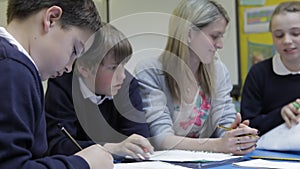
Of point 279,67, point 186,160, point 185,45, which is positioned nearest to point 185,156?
point 186,160

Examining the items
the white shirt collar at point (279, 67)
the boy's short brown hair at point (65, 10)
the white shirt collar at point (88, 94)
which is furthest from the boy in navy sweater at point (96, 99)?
the white shirt collar at point (279, 67)

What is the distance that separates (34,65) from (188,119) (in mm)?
638

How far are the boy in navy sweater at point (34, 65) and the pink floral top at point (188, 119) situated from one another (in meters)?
0.48

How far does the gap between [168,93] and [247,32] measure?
1047 millimetres

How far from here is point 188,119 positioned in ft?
3.74

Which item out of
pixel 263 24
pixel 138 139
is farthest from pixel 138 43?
pixel 263 24

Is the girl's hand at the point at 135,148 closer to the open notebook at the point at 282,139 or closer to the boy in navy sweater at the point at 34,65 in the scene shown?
the boy in navy sweater at the point at 34,65

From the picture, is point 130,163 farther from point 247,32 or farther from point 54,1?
point 247,32

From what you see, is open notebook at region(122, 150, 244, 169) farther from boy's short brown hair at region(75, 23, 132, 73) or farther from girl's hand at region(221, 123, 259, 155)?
boy's short brown hair at region(75, 23, 132, 73)

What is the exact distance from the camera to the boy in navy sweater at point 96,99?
0.93 m

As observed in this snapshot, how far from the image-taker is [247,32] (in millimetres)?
2049

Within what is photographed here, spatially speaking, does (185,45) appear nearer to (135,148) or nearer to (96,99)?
(96,99)

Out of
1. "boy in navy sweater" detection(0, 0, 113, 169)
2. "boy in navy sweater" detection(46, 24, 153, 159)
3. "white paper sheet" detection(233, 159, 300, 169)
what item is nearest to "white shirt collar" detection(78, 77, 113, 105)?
"boy in navy sweater" detection(46, 24, 153, 159)

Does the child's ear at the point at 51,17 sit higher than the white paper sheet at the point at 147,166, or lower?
higher
